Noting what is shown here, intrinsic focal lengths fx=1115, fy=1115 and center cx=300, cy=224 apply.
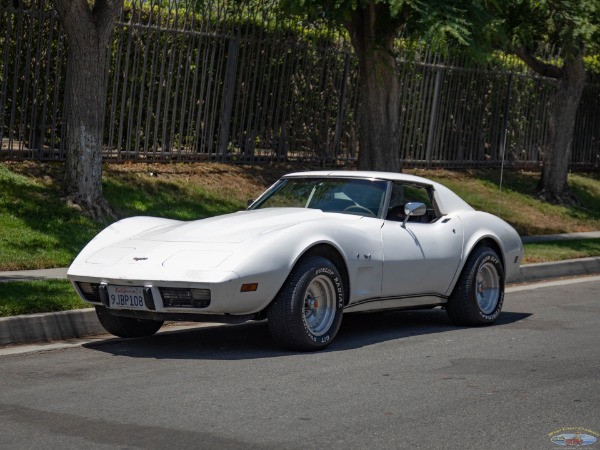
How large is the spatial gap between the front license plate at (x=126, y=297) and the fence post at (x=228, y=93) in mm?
10556

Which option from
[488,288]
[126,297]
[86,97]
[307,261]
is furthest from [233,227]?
[86,97]

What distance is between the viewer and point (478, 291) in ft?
32.8

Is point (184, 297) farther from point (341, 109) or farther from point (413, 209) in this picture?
point (341, 109)

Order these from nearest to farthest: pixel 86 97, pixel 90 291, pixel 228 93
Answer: pixel 90 291, pixel 86 97, pixel 228 93

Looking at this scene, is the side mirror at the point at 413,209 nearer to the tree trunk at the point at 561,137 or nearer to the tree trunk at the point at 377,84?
the tree trunk at the point at 377,84

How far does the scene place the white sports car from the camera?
7.85 meters

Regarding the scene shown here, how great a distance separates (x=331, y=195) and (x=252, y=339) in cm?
141

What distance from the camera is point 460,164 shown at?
958 inches

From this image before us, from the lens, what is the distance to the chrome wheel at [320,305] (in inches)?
327

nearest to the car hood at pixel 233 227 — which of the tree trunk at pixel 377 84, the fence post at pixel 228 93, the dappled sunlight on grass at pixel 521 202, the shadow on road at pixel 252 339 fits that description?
the shadow on road at pixel 252 339

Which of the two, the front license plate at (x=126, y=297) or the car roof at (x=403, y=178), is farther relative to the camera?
the car roof at (x=403, y=178)

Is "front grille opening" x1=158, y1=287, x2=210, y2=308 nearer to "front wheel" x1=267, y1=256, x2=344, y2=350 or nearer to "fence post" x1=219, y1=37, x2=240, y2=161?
"front wheel" x1=267, y1=256, x2=344, y2=350

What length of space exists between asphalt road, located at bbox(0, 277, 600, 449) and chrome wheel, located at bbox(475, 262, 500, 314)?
1.10 feet

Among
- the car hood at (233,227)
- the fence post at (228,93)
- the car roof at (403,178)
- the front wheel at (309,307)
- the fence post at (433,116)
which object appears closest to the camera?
the front wheel at (309,307)
